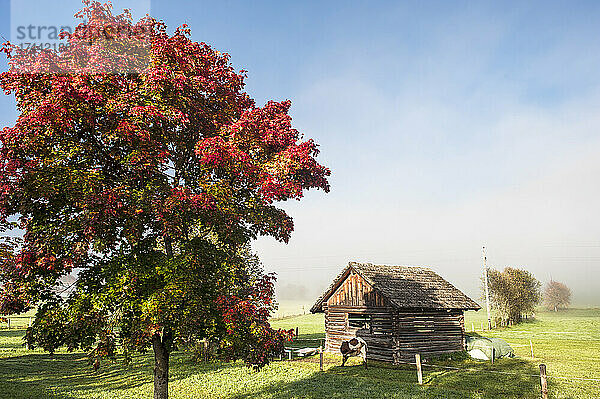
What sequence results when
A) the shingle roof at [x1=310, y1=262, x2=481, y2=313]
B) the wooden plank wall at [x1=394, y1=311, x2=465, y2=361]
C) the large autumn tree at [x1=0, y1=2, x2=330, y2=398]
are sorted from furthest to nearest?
the shingle roof at [x1=310, y1=262, x2=481, y2=313], the wooden plank wall at [x1=394, y1=311, x2=465, y2=361], the large autumn tree at [x1=0, y1=2, x2=330, y2=398]

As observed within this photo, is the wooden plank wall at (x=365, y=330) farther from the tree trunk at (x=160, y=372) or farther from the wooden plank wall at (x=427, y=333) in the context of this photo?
the tree trunk at (x=160, y=372)

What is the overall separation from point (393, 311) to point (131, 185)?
19945mm

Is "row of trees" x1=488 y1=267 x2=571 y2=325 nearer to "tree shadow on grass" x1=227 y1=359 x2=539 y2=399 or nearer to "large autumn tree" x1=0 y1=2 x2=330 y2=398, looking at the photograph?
"tree shadow on grass" x1=227 y1=359 x2=539 y2=399

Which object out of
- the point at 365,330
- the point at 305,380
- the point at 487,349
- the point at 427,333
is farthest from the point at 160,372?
the point at 487,349

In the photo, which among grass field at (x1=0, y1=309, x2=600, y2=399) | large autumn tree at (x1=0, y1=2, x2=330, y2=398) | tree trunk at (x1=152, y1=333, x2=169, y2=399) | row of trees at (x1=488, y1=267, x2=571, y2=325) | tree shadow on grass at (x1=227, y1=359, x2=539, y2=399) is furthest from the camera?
row of trees at (x1=488, y1=267, x2=571, y2=325)

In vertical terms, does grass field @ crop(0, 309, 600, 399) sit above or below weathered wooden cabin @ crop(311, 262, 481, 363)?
below

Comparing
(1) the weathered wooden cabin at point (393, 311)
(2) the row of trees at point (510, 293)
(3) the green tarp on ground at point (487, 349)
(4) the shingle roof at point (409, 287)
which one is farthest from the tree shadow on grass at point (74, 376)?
(2) the row of trees at point (510, 293)

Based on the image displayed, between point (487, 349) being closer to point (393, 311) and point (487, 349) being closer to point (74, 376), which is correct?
point (393, 311)

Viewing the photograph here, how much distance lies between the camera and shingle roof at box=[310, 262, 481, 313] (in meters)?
27.6

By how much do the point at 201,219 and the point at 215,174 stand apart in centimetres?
157

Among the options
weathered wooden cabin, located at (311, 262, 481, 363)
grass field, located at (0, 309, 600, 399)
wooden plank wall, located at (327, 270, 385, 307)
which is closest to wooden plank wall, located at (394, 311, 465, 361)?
weathered wooden cabin, located at (311, 262, 481, 363)

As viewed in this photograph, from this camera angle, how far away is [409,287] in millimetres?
29797

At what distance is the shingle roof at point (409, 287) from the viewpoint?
1085 inches

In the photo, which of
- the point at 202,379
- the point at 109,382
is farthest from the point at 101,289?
the point at 109,382
